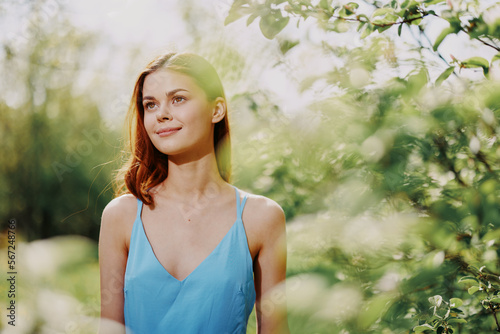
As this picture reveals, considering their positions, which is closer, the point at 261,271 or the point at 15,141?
the point at 261,271

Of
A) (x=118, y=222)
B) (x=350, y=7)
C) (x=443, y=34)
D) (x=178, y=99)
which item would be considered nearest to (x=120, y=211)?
(x=118, y=222)

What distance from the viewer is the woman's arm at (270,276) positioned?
840 millimetres

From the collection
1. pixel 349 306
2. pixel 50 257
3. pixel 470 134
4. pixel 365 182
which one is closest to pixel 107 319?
pixel 349 306

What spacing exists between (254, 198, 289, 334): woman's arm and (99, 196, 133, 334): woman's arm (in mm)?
249

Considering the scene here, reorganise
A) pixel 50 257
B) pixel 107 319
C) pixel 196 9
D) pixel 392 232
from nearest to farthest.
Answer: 1. pixel 107 319
2. pixel 392 232
3. pixel 50 257
4. pixel 196 9

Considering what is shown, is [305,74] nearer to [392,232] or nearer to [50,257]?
[392,232]

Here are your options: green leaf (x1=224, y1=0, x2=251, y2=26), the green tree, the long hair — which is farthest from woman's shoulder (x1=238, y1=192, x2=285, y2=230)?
the green tree

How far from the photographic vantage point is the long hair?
844mm

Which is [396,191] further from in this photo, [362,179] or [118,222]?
[118,222]

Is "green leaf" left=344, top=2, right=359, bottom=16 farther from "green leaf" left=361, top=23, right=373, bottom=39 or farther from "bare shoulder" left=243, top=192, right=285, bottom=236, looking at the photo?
"bare shoulder" left=243, top=192, right=285, bottom=236

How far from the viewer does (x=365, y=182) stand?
1.00m

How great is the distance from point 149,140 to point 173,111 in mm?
117

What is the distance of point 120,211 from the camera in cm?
84

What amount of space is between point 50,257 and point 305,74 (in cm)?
98
